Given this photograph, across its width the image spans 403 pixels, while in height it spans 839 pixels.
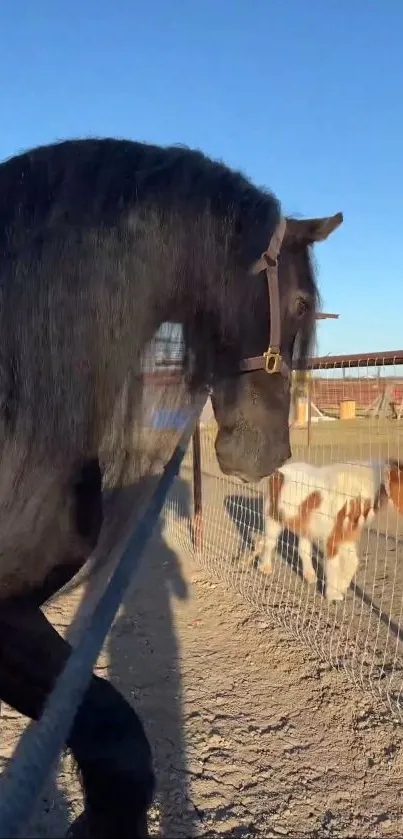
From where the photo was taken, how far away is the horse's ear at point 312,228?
1.58 meters

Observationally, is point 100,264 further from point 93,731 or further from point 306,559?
point 306,559

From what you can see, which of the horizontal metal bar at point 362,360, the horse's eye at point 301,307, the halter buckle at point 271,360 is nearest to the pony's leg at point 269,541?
the horizontal metal bar at point 362,360

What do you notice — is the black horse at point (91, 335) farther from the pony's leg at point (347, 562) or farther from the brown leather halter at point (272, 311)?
the pony's leg at point (347, 562)

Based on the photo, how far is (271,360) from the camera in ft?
4.79

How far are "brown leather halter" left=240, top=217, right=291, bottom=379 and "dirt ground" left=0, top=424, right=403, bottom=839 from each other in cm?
97

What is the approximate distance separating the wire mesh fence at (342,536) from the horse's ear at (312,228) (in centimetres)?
39

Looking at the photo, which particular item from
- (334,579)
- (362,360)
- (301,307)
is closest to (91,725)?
(301,307)

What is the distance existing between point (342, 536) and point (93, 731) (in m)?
3.30

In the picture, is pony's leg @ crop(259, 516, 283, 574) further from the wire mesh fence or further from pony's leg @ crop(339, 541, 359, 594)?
pony's leg @ crop(339, 541, 359, 594)

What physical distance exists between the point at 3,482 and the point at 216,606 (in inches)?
121

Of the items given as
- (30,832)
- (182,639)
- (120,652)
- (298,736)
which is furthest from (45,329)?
(182,639)

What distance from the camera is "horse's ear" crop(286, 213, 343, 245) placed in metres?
1.58

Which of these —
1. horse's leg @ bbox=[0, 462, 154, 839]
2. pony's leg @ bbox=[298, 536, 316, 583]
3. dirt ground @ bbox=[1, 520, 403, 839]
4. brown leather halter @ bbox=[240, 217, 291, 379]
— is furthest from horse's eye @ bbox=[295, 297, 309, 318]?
pony's leg @ bbox=[298, 536, 316, 583]

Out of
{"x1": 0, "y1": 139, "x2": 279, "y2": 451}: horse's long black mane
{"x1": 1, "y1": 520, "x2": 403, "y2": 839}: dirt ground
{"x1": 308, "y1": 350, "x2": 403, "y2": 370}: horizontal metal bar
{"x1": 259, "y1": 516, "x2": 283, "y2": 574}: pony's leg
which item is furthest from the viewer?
{"x1": 259, "y1": 516, "x2": 283, "y2": 574}: pony's leg
